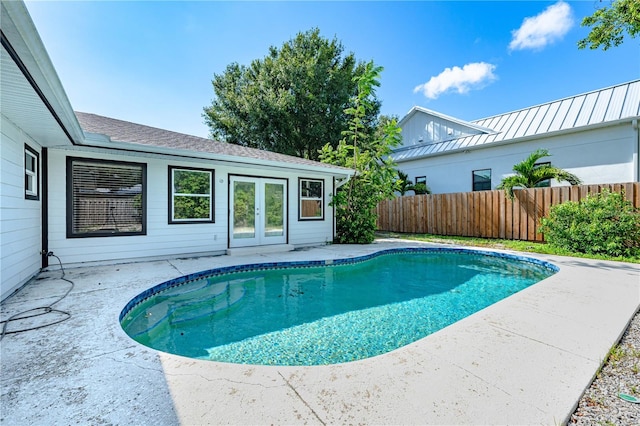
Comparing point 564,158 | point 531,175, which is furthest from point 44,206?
point 564,158

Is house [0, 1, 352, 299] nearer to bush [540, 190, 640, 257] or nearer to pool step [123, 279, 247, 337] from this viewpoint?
pool step [123, 279, 247, 337]

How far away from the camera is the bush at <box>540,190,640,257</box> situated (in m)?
6.95

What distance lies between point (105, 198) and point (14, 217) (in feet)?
7.43

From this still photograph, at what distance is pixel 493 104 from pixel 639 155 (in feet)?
30.1

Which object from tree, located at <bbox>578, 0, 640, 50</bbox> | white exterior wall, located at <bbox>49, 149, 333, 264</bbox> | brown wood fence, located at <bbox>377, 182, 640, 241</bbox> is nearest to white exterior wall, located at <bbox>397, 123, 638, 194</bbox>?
brown wood fence, located at <bbox>377, 182, 640, 241</bbox>

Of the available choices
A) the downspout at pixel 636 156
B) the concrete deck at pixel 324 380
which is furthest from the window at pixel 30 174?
the downspout at pixel 636 156

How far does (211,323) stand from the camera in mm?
3916

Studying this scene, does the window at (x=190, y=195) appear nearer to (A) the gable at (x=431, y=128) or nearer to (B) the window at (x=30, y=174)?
(B) the window at (x=30, y=174)

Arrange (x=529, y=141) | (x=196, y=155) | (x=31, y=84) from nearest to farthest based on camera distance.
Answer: (x=31, y=84) → (x=196, y=155) → (x=529, y=141)

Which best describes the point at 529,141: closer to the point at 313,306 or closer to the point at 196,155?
the point at 313,306

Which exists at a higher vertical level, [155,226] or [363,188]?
[363,188]

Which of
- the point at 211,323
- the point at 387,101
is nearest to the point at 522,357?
the point at 211,323

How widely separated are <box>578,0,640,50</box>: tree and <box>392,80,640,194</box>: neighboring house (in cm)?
422

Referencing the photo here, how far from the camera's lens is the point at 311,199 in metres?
9.70
